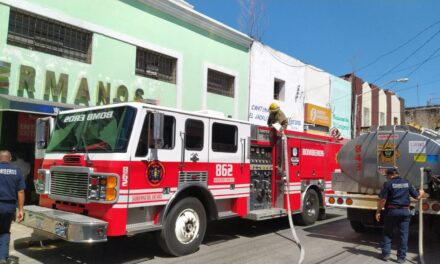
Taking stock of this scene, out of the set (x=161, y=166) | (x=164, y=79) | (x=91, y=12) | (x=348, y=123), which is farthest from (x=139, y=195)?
(x=348, y=123)

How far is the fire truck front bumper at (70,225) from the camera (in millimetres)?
5852

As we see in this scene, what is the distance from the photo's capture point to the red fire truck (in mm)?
6289

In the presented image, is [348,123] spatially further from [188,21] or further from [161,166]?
[161,166]

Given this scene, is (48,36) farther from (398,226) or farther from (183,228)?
(398,226)

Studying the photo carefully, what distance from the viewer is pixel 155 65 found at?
14688 millimetres

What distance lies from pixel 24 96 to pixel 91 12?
3290 mm

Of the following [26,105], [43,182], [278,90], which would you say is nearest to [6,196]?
[43,182]

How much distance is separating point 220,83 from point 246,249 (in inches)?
399

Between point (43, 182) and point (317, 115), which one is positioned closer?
point (43, 182)

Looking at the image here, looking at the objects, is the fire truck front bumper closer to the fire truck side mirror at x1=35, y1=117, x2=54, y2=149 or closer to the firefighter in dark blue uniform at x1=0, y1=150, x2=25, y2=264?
A: the firefighter in dark blue uniform at x1=0, y1=150, x2=25, y2=264

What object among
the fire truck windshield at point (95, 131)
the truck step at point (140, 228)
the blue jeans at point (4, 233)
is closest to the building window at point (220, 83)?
the fire truck windshield at point (95, 131)

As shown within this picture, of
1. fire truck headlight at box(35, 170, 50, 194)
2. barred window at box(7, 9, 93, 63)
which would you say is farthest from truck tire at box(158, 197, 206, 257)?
barred window at box(7, 9, 93, 63)

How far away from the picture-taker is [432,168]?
8047 millimetres

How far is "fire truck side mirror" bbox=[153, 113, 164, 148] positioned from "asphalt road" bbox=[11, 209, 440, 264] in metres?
1.96
